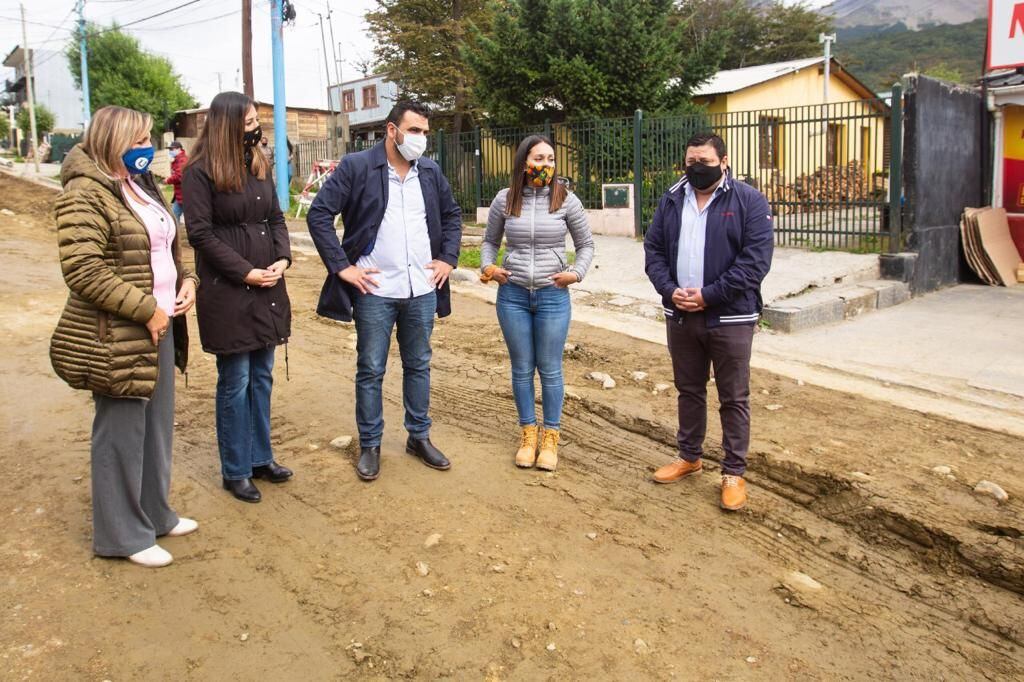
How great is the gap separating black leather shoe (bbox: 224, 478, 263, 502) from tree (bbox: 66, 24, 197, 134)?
169 ft

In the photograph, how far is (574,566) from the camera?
3557 mm

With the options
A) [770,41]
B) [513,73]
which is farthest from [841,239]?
[770,41]

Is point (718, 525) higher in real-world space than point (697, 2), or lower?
lower

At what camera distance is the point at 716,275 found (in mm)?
4164

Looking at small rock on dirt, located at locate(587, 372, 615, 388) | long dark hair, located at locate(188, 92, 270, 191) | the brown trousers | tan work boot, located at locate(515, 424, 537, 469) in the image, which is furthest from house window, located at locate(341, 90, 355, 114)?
the brown trousers

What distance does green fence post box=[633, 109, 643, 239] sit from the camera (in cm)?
1398

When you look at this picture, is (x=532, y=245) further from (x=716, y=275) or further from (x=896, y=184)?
(x=896, y=184)

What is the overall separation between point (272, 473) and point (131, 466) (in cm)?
102

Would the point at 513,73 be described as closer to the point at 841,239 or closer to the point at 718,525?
the point at 841,239

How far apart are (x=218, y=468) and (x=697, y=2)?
36642 mm

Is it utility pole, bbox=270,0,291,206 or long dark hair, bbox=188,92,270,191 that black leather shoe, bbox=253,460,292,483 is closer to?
long dark hair, bbox=188,92,270,191

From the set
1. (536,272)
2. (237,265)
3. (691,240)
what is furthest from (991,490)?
(237,265)

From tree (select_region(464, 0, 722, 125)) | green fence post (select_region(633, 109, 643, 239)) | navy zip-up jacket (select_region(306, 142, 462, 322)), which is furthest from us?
tree (select_region(464, 0, 722, 125))

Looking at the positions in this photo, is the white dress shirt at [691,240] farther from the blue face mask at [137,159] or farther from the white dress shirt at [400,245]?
the blue face mask at [137,159]
